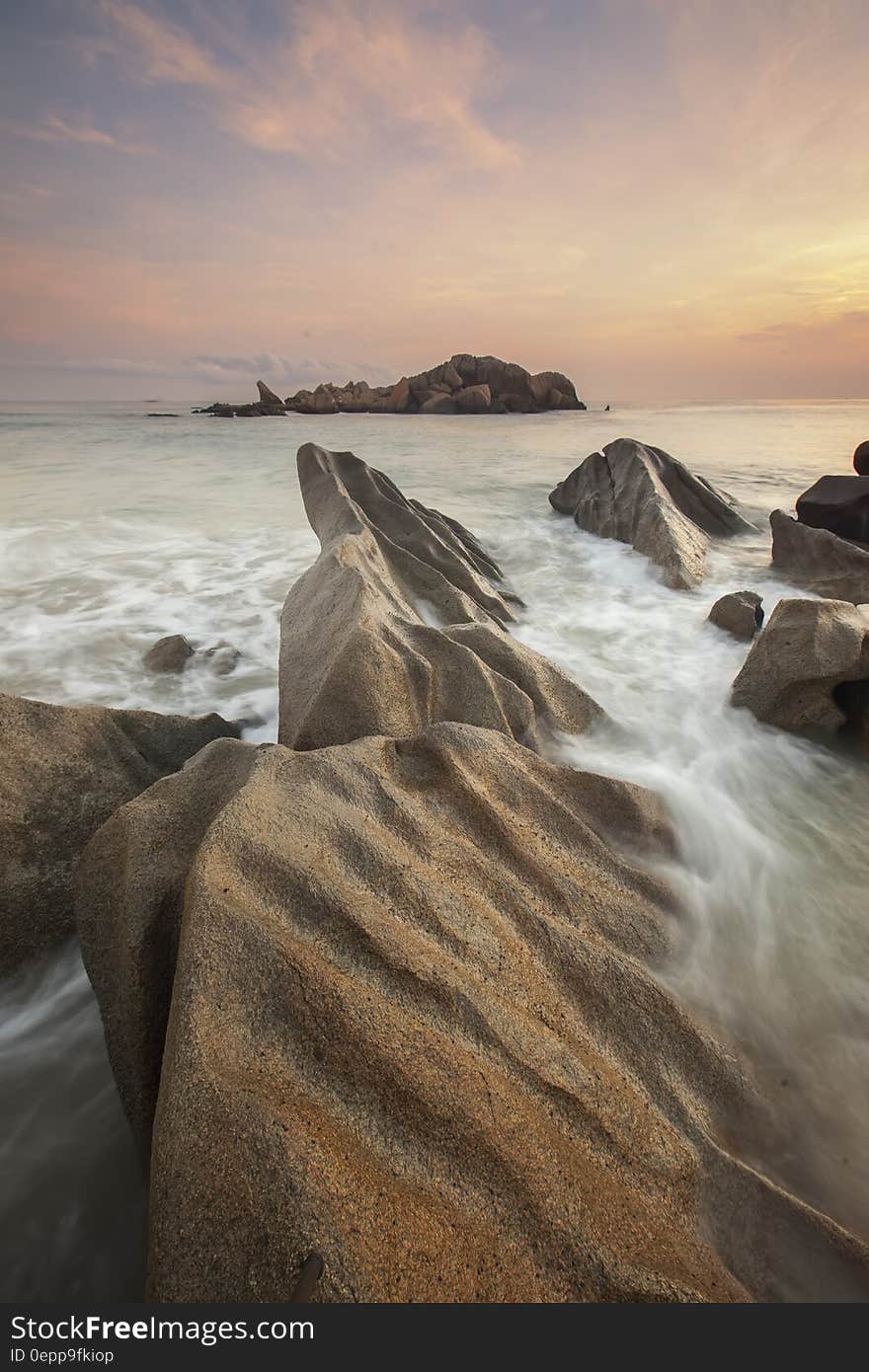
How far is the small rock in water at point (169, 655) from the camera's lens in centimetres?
516

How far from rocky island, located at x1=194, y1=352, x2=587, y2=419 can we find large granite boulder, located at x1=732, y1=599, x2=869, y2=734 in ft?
175

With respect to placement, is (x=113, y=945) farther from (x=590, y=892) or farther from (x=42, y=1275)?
(x=590, y=892)

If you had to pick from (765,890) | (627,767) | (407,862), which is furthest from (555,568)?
(407,862)

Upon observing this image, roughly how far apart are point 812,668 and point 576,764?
1516mm

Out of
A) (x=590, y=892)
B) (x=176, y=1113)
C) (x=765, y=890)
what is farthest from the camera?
(x=765, y=890)

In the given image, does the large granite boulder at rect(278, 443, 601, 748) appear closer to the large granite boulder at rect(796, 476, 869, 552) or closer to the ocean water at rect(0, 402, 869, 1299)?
the ocean water at rect(0, 402, 869, 1299)

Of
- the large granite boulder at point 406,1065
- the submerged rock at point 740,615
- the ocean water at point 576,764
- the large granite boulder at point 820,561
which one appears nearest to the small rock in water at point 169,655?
the ocean water at point 576,764

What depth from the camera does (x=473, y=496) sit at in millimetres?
14125

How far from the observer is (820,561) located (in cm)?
703

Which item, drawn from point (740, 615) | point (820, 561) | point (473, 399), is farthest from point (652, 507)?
point (473, 399)

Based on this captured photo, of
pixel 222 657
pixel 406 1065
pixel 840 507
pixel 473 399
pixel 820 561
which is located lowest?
pixel 222 657

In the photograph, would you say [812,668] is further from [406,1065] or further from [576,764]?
[406,1065]

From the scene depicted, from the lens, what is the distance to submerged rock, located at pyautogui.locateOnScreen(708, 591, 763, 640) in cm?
558

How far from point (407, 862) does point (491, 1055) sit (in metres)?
0.59
